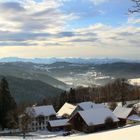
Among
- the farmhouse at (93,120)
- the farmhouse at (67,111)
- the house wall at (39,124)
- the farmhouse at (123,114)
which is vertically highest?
the farmhouse at (93,120)

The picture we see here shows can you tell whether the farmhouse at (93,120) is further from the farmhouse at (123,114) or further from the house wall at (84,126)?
the farmhouse at (123,114)

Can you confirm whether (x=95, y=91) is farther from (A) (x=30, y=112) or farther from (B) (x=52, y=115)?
(A) (x=30, y=112)

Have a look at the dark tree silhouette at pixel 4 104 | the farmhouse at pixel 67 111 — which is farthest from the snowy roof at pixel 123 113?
the dark tree silhouette at pixel 4 104

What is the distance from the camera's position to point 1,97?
64062mm

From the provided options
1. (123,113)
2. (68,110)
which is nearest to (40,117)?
(68,110)

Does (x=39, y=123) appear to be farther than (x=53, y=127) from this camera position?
Yes

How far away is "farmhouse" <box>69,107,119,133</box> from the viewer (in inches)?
2005

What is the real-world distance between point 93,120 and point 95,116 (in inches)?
49.7

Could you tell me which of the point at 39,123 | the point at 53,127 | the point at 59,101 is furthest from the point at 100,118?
the point at 59,101

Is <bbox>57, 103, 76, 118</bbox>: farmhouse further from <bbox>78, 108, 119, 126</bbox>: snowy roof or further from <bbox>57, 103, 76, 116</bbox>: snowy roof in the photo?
<bbox>78, 108, 119, 126</bbox>: snowy roof

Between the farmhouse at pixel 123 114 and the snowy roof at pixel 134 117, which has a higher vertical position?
the farmhouse at pixel 123 114

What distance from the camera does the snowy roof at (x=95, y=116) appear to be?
51.2 meters

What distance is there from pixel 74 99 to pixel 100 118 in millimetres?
53463

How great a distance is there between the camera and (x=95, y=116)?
172 feet
